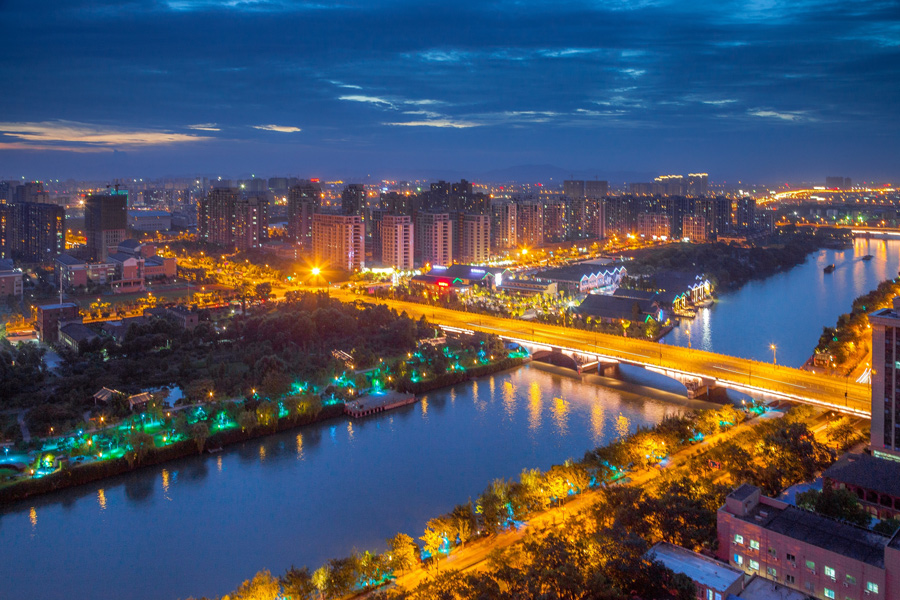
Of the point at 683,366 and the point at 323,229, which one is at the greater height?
the point at 323,229

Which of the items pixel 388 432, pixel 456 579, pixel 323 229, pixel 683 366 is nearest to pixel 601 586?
pixel 456 579

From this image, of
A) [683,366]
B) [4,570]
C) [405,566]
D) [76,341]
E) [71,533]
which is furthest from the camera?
[76,341]

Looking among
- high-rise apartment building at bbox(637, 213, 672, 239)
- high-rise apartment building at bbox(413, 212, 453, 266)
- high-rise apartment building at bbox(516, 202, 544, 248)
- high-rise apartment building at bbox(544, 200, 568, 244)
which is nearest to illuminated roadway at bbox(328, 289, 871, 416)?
high-rise apartment building at bbox(413, 212, 453, 266)

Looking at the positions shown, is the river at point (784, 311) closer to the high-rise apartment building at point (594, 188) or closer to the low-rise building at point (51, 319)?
the low-rise building at point (51, 319)

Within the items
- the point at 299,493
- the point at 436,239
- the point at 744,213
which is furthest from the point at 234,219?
the point at 744,213

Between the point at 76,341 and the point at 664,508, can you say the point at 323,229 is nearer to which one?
the point at 76,341
